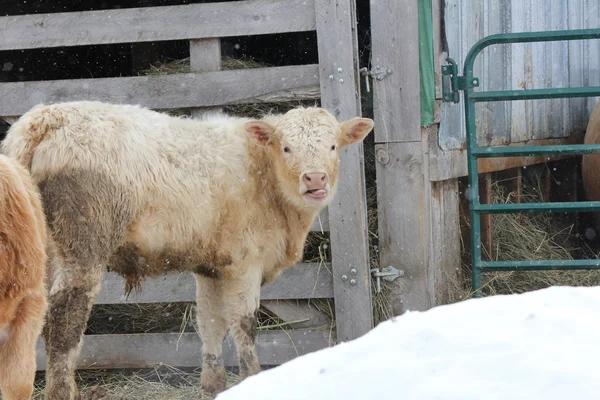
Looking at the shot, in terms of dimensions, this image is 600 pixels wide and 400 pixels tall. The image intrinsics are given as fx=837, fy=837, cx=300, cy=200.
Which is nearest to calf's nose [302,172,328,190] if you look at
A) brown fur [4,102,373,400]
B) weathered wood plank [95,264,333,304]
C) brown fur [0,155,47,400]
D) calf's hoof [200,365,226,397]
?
brown fur [4,102,373,400]

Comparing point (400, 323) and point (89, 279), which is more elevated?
point (400, 323)

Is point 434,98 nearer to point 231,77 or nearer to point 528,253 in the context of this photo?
point 231,77

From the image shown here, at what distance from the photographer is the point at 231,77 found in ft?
20.9

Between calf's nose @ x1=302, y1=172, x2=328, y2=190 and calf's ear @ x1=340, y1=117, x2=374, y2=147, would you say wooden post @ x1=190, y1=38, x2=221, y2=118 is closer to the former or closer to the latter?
calf's ear @ x1=340, y1=117, x2=374, y2=147

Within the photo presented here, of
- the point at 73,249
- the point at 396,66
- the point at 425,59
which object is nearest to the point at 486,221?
the point at 425,59

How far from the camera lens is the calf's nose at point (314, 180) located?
5422mm

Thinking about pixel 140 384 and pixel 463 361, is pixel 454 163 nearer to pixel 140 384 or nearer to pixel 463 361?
pixel 140 384

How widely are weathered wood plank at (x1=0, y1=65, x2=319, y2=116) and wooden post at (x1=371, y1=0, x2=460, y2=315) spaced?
597mm

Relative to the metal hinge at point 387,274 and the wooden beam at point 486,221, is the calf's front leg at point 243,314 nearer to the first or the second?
the metal hinge at point 387,274

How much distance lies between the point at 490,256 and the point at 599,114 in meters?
2.29

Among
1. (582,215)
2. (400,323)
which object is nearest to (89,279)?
(400,323)

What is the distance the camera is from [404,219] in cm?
650

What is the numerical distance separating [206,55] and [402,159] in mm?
1709

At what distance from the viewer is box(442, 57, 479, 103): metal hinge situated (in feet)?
22.1
